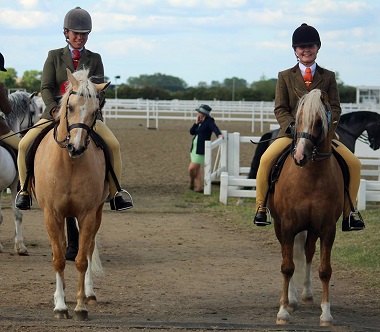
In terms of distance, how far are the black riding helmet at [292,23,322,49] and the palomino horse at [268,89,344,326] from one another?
73cm

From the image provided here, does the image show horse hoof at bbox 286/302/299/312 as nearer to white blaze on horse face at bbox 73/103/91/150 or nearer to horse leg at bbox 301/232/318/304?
horse leg at bbox 301/232/318/304

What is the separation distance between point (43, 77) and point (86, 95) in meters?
1.76

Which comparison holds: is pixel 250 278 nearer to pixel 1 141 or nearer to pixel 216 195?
pixel 1 141

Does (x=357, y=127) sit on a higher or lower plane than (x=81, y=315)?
higher

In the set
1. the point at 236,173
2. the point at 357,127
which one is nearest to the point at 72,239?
the point at 236,173

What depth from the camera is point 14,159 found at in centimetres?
1083

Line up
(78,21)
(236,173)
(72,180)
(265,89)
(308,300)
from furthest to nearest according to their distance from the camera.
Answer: (265,89) → (236,173) → (78,21) → (308,300) → (72,180)

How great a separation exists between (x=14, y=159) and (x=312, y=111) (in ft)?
16.2

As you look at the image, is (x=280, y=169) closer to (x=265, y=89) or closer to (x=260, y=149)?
(x=260, y=149)

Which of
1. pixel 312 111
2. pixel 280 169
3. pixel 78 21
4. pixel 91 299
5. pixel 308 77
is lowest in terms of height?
pixel 91 299

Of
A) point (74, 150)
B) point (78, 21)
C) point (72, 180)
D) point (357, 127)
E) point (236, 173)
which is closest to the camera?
point (74, 150)

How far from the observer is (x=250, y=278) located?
972cm

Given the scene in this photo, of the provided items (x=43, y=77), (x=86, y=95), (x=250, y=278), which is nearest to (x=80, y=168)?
(x=86, y=95)

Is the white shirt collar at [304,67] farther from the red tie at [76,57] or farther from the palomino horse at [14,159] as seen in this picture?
the palomino horse at [14,159]
